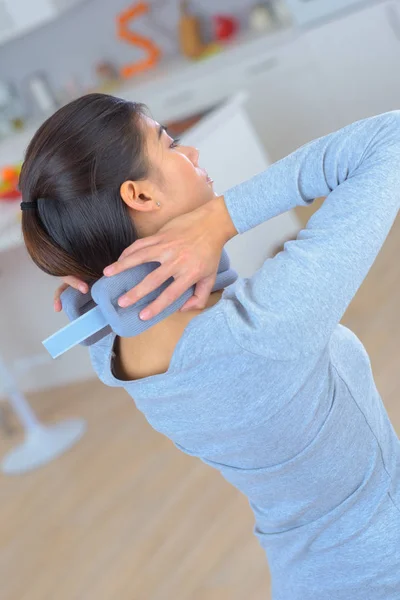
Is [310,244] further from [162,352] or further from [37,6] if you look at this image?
[37,6]

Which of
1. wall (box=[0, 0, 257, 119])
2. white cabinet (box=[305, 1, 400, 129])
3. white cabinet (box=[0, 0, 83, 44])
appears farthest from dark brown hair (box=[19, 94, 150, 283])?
white cabinet (box=[0, 0, 83, 44])

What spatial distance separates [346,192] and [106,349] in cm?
46

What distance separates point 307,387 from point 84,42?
5.22 meters

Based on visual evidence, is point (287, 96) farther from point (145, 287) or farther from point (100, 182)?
point (145, 287)

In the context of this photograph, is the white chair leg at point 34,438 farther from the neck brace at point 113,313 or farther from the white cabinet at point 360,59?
the neck brace at point 113,313

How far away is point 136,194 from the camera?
3.34 feet

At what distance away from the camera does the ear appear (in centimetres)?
101

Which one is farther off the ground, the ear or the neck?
the ear

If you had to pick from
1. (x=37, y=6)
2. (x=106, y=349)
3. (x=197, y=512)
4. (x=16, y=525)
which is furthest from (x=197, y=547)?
(x=37, y=6)

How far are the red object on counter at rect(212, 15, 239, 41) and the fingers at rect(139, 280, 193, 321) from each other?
4.52 metres

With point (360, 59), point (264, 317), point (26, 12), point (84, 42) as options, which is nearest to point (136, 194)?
point (264, 317)

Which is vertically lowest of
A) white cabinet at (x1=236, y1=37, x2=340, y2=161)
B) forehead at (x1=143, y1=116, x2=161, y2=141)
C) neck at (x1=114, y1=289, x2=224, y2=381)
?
white cabinet at (x1=236, y1=37, x2=340, y2=161)

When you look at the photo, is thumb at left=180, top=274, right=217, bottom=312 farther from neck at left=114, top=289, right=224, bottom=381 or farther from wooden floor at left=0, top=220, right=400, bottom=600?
wooden floor at left=0, top=220, right=400, bottom=600

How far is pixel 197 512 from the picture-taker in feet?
8.72
